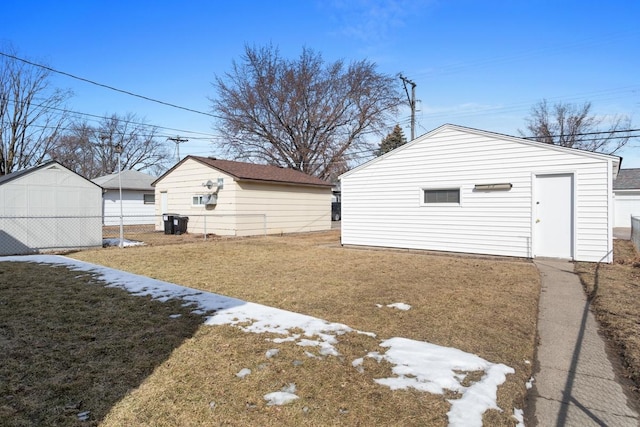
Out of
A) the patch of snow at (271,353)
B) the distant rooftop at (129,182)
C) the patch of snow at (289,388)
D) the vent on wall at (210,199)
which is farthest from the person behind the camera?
the distant rooftop at (129,182)

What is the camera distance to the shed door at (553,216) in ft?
30.3

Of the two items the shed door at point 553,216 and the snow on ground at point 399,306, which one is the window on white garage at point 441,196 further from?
the snow on ground at point 399,306

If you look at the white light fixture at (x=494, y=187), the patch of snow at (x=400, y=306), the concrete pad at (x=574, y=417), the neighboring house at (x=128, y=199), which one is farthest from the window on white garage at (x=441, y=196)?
the neighboring house at (x=128, y=199)

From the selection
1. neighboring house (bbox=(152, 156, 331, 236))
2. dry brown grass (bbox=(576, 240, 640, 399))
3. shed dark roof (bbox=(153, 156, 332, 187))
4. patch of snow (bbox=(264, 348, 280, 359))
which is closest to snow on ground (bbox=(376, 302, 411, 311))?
patch of snow (bbox=(264, 348, 280, 359))

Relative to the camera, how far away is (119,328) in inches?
164

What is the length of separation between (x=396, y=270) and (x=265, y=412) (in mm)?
5872

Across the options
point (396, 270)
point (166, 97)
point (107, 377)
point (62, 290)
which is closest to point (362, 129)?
point (166, 97)

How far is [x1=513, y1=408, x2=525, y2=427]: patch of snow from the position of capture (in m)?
2.44

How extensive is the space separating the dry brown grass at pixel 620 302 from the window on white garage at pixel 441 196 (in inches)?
134

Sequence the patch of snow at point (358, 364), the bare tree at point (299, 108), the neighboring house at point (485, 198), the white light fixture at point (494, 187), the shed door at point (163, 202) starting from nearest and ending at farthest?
the patch of snow at point (358, 364) → the neighboring house at point (485, 198) → the white light fixture at point (494, 187) → the shed door at point (163, 202) → the bare tree at point (299, 108)

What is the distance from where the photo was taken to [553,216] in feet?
30.9

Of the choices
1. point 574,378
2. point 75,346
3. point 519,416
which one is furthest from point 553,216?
point 75,346

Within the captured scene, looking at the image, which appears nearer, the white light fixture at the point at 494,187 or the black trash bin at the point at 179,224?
the white light fixture at the point at 494,187

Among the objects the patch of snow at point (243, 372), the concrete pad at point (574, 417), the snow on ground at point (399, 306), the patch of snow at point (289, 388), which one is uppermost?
the snow on ground at point (399, 306)
